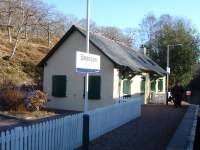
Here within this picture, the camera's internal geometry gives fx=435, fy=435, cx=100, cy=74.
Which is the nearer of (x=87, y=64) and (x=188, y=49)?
(x=87, y=64)

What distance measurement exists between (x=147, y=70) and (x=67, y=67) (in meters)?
7.20

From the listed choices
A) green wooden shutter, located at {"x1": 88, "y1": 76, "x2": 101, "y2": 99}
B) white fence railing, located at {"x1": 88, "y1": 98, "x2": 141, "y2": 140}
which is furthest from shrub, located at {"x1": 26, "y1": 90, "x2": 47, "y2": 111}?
white fence railing, located at {"x1": 88, "y1": 98, "x2": 141, "y2": 140}

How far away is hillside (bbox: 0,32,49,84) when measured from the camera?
114ft

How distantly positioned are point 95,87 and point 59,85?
2447 millimetres

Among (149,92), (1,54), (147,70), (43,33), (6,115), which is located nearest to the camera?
(6,115)

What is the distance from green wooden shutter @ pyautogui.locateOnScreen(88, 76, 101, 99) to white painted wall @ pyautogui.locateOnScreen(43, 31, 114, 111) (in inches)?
7.4

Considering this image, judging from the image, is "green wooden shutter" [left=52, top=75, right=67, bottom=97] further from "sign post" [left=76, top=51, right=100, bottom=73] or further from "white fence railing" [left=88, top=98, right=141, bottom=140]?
"sign post" [left=76, top=51, right=100, bottom=73]

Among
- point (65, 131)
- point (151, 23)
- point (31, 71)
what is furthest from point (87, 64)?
point (151, 23)

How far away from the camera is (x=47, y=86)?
85.6ft

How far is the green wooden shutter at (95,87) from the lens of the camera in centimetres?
2439

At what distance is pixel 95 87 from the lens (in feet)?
80.3

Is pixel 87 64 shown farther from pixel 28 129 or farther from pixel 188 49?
pixel 188 49

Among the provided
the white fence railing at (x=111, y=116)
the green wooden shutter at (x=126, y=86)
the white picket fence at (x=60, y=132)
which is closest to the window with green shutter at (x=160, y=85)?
the green wooden shutter at (x=126, y=86)

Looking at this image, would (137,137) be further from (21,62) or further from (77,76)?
(21,62)
